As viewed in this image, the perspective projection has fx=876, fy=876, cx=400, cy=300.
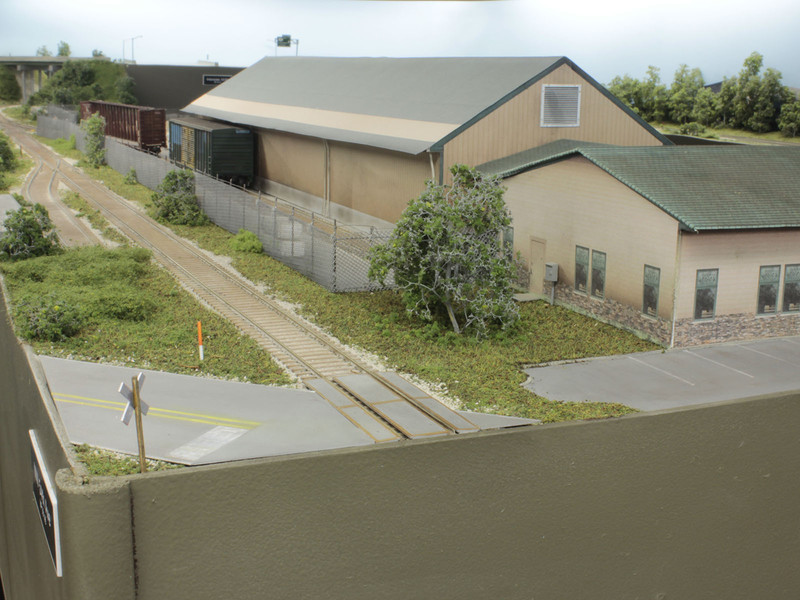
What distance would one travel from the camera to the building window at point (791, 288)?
775 inches

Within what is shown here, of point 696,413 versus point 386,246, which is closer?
point 696,413

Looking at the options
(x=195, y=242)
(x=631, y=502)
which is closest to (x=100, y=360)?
(x=631, y=502)

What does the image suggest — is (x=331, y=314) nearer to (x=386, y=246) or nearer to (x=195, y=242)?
(x=386, y=246)

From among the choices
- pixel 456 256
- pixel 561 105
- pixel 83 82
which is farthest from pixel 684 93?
pixel 83 82

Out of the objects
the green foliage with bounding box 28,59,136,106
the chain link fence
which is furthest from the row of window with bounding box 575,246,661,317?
the green foliage with bounding box 28,59,136,106

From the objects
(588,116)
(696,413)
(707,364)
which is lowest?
(707,364)

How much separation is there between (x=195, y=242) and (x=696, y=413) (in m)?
23.7

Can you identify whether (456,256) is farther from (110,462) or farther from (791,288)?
(110,462)

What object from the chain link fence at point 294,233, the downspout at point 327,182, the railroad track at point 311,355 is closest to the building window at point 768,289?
the railroad track at point 311,355

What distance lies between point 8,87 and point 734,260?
81.2 meters

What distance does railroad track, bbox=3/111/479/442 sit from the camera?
13844 mm

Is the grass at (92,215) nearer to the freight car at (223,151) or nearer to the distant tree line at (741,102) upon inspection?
the freight car at (223,151)

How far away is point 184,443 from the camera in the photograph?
455 inches

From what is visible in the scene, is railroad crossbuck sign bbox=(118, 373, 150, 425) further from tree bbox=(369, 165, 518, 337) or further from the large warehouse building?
the large warehouse building
